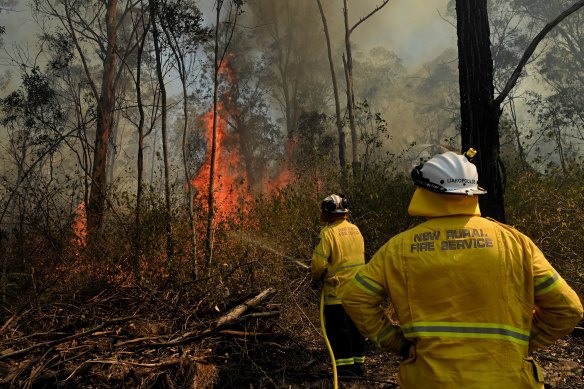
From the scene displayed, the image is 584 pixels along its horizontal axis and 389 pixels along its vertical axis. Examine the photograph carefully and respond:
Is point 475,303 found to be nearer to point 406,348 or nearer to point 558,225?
point 406,348

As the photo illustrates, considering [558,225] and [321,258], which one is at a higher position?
[558,225]

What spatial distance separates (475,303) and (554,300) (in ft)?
1.06

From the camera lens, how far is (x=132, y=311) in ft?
14.5

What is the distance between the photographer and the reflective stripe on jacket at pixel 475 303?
1.51 metres

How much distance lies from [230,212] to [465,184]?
6.88m

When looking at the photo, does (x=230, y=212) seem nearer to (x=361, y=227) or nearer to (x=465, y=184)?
(x=361, y=227)

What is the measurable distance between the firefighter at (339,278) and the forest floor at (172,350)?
0.22 m

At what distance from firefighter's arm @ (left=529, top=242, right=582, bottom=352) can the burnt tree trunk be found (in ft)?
10.7

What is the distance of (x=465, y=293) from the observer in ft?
5.11

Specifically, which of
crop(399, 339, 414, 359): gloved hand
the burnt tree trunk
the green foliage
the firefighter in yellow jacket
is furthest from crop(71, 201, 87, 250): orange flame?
the green foliage

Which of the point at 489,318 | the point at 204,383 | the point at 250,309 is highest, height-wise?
the point at 489,318

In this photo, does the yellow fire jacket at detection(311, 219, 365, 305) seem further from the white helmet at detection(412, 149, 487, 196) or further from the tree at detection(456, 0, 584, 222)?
the white helmet at detection(412, 149, 487, 196)

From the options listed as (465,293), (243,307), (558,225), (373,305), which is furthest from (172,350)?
(558,225)

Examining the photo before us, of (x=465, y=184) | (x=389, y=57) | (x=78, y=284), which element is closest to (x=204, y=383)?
(x=465, y=184)
